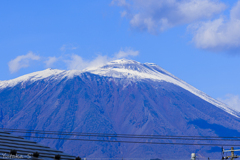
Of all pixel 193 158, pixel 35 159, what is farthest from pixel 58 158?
pixel 193 158

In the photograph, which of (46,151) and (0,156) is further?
(46,151)

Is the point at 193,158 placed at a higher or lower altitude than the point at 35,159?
higher

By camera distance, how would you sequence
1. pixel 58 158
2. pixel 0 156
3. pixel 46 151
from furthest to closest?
pixel 46 151 → pixel 58 158 → pixel 0 156

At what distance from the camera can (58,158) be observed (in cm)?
2309

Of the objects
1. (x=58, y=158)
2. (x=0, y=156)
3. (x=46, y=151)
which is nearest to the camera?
(x=0, y=156)

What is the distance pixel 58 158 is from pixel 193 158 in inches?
343

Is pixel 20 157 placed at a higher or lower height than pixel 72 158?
lower

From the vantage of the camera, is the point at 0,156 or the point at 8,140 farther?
the point at 8,140

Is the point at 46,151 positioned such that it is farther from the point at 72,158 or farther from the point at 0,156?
the point at 0,156

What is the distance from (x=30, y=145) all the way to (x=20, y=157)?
5361 millimetres

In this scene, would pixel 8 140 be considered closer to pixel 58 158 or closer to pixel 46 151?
pixel 46 151

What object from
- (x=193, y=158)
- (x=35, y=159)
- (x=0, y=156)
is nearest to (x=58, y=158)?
(x=35, y=159)

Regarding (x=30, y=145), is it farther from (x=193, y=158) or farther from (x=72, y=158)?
(x=193, y=158)

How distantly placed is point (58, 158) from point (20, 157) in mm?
2952
